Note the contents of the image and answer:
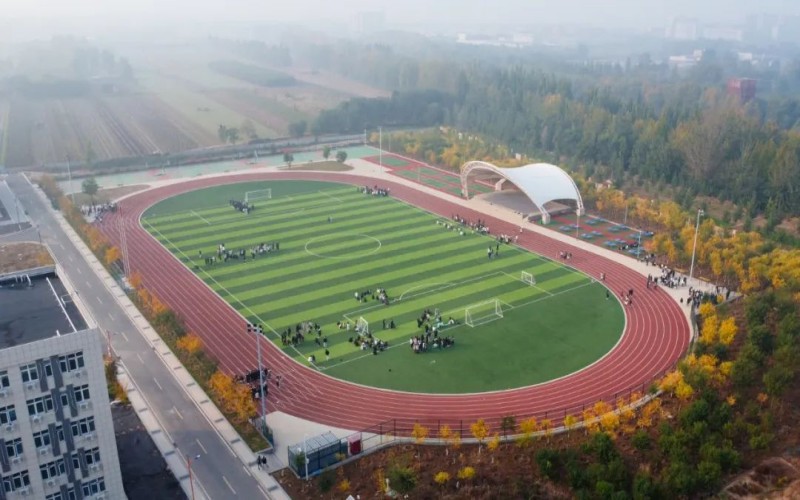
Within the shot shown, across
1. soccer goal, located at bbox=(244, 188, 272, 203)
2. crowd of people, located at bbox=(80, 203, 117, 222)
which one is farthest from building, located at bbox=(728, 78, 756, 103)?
crowd of people, located at bbox=(80, 203, 117, 222)

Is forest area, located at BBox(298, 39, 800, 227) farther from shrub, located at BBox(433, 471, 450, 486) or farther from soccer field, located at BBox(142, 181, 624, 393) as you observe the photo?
shrub, located at BBox(433, 471, 450, 486)

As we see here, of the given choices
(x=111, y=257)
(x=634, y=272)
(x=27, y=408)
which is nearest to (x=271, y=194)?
(x=111, y=257)

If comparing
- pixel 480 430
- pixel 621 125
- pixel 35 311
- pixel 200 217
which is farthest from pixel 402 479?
pixel 621 125

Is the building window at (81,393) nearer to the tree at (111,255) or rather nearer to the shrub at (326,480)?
the shrub at (326,480)

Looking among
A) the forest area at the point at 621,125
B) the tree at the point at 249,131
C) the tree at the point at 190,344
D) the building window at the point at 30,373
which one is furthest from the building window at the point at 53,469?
the tree at the point at 249,131

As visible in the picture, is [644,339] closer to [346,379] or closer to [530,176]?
[346,379]

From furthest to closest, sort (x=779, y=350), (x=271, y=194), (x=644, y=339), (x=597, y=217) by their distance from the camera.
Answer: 1. (x=271, y=194)
2. (x=597, y=217)
3. (x=644, y=339)
4. (x=779, y=350)

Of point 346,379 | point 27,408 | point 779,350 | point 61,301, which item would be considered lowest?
point 346,379
